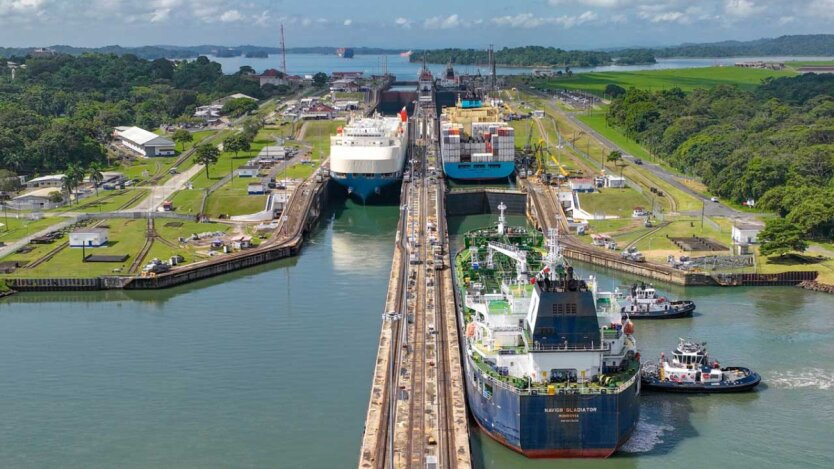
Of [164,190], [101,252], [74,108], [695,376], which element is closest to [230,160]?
[164,190]

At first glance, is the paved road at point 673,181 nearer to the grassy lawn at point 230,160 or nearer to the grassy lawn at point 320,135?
the grassy lawn at point 320,135

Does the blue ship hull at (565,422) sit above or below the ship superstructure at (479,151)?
below

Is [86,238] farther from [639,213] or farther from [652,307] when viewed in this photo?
[639,213]

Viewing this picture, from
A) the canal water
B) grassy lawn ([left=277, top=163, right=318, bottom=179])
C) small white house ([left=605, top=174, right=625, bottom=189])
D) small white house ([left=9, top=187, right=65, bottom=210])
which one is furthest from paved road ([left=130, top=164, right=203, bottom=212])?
small white house ([left=605, top=174, right=625, bottom=189])

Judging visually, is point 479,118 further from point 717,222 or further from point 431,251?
point 431,251

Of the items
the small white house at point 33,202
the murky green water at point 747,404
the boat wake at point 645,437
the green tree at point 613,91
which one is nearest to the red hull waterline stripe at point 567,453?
the murky green water at point 747,404

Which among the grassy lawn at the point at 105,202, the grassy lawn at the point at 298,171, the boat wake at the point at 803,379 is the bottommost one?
the boat wake at the point at 803,379

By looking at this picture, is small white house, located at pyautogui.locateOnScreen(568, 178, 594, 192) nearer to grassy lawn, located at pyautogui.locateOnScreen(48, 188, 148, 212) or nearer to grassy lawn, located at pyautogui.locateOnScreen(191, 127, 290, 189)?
grassy lawn, located at pyautogui.locateOnScreen(191, 127, 290, 189)

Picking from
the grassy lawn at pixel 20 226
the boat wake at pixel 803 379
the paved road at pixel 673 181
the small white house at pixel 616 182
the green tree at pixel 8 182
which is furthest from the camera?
the small white house at pixel 616 182
